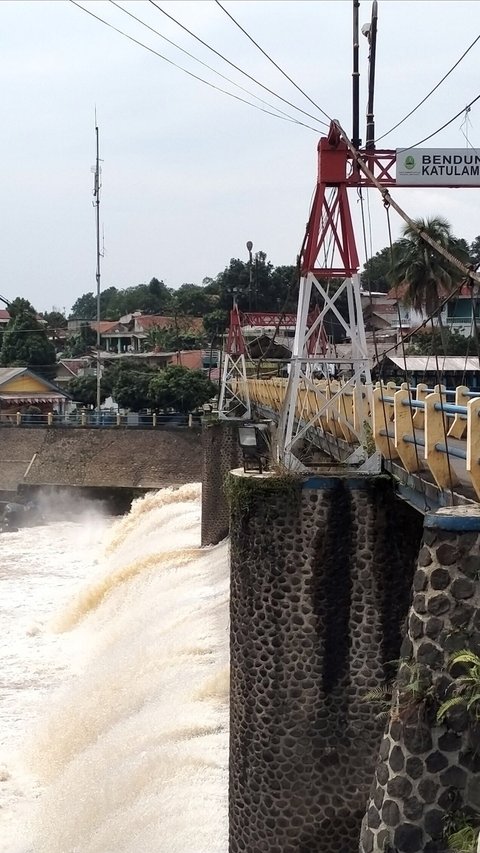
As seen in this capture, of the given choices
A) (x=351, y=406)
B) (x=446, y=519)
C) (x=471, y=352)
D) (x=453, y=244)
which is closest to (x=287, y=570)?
(x=351, y=406)

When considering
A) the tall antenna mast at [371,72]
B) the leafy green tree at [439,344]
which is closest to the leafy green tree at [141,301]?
the leafy green tree at [439,344]

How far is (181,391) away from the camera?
54.4 m

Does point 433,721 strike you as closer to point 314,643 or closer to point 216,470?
point 314,643

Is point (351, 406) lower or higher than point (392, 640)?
higher

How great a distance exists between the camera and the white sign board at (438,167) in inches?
532

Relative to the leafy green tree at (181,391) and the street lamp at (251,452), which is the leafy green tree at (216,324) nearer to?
the leafy green tree at (181,391)

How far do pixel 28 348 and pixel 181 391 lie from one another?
25115mm

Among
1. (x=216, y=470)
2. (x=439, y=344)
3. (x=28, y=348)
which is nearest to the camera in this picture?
(x=216, y=470)

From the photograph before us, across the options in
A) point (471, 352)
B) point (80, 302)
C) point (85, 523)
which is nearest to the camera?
point (471, 352)

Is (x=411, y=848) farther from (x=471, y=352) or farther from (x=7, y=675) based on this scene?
(x=471, y=352)

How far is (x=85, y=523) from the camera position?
1827 inches

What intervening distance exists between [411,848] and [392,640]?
5426mm

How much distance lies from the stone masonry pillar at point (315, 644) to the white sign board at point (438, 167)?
480 centimetres

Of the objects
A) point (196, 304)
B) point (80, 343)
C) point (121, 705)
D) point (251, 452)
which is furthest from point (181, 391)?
point (196, 304)
